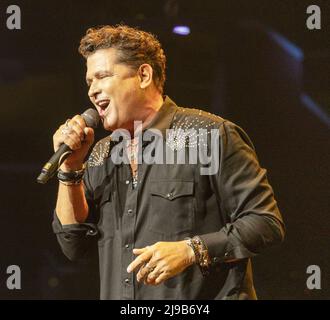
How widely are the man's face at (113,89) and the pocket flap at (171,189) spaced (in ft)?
0.66

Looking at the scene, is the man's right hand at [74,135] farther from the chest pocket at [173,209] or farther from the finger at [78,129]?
the chest pocket at [173,209]

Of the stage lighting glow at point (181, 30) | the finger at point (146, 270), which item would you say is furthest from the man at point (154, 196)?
the stage lighting glow at point (181, 30)

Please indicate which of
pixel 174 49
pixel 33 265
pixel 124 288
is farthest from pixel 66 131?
pixel 33 265

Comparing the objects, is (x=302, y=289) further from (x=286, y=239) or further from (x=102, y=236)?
(x=102, y=236)

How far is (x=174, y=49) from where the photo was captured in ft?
7.32

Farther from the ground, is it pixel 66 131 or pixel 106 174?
pixel 66 131

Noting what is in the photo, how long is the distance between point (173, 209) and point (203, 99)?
742 millimetres

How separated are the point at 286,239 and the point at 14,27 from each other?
4.06 ft

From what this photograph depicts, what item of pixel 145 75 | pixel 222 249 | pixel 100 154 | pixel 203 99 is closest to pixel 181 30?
pixel 203 99

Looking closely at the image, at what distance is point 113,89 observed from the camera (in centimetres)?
167

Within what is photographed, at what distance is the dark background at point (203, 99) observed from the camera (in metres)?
2.20

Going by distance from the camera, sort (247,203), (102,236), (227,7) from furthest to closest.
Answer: (227,7) < (102,236) < (247,203)

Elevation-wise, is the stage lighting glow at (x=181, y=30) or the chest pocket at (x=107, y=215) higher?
the stage lighting glow at (x=181, y=30)

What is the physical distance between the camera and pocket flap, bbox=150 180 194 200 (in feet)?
5.22
